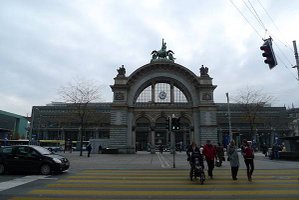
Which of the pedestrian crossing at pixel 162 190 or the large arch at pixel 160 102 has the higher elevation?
the large arch at pixel 160 102

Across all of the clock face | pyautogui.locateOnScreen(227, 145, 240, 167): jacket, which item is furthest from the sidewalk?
the clock face

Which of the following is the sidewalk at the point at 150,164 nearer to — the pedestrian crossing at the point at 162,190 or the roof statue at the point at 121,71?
the pedestrian crossing at the point at 162,190

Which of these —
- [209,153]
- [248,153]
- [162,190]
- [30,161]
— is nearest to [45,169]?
[30,161]

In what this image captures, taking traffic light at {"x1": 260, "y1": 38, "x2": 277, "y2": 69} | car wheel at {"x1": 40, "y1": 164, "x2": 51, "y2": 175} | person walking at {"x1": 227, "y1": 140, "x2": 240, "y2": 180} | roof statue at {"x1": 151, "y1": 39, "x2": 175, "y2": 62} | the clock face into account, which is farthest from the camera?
roof statue at {"x1": 151, "y1": 39, "x2": 175, "y2": 62}

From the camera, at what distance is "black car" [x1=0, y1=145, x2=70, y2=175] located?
18.5 m

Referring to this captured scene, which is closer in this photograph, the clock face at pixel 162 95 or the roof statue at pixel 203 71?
the clock face at pixel 162 95

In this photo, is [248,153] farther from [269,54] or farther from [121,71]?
[121,71]

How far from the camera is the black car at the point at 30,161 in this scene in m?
18.5

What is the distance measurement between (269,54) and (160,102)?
44432 millimetres

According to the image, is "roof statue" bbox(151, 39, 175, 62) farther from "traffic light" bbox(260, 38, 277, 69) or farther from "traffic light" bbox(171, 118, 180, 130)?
"traffic light" bbox(260, 38, 277, 69)

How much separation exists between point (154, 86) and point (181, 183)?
4644 cm

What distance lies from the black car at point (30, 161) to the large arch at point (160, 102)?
37896 millimetres

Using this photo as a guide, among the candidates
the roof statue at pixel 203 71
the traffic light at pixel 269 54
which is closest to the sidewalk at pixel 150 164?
the traffic light at pixel 269 54

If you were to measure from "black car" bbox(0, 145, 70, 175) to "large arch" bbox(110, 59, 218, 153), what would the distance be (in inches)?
1492
